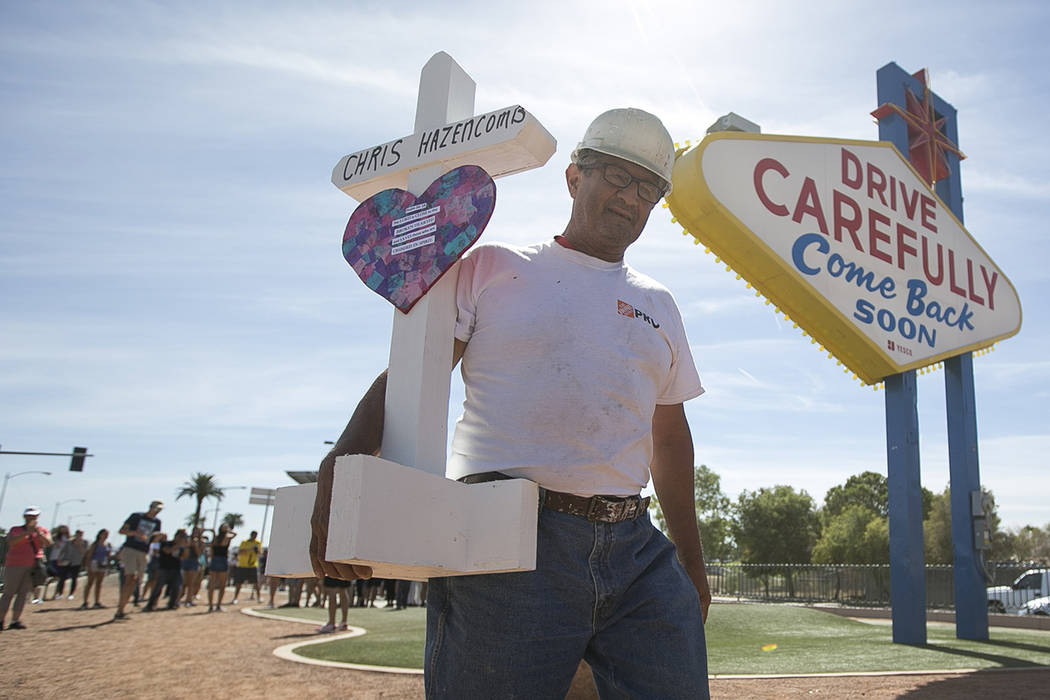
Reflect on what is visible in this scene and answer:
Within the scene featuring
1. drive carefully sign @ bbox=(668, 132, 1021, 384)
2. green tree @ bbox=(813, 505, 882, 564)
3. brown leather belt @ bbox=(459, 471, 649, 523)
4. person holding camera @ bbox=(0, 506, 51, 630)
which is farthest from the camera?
green tree @ bbox=(813, 505, 882, 564)

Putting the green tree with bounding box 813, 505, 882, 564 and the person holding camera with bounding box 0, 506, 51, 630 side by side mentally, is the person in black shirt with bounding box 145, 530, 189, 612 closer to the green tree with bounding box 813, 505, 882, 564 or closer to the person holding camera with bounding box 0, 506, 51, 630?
the person holding camera with bounding box 0, 506, 51, 630

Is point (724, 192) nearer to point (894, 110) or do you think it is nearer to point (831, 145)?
point (831, 145)

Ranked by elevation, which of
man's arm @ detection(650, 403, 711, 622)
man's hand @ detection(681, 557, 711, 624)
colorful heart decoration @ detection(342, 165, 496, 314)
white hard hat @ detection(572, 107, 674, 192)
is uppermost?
white hard hat @ detection(572, 107, 674, 192)

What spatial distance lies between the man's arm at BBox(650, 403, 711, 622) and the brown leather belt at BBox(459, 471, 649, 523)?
521mm

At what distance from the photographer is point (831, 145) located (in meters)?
9.05

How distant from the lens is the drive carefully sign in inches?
304

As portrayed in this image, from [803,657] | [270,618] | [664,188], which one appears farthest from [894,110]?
[270,618]

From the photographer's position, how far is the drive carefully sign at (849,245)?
773cm

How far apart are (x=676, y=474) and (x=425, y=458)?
38.0 inches

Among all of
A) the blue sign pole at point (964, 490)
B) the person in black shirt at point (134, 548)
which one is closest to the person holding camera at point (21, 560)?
the person in black shirt at point (134, 548)

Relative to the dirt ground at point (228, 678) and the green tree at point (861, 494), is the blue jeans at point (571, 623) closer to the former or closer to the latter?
the dirt ground at point (228, 678)

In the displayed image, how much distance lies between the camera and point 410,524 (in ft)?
5.82

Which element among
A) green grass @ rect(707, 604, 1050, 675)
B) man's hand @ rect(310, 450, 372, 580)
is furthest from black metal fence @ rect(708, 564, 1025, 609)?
man's hand @ rect(310, 450, 372, 580)

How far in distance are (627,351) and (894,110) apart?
32.8 ft
